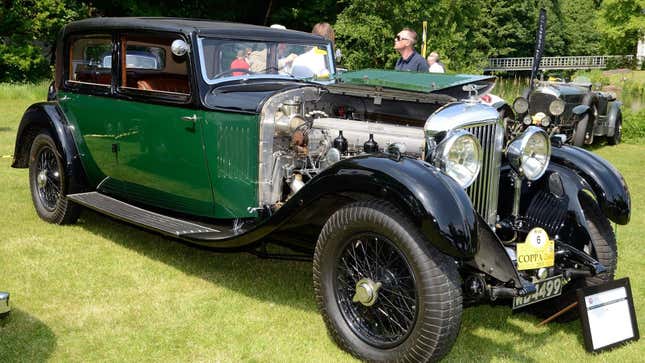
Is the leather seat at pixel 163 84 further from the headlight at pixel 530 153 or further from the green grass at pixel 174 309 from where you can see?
the headlight at pixel 530 153

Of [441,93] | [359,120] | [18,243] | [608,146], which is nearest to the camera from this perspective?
[441,93]

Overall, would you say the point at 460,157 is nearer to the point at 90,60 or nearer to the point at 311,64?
the point at 311,64

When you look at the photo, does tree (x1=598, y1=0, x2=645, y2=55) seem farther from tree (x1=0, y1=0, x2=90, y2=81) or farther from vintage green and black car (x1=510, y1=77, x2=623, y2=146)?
tree (x1=0, y1=0, x2=90, y2=81)

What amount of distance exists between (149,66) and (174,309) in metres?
1.95

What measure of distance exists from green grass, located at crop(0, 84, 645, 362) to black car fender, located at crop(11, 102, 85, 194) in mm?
512

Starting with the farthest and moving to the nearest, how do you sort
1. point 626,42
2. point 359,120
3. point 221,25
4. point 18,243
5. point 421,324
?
point 626,42, point 18,243, point 221,25, point 359,120, point 421,324

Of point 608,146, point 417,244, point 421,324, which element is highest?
point 417,244

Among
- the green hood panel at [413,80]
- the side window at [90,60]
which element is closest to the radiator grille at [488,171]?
the green hood panel at [413,80]

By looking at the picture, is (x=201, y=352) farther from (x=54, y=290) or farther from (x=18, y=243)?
(x=18, y=243)

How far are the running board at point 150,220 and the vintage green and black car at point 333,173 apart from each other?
0.02m

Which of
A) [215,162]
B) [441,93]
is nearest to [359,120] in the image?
[441,93]

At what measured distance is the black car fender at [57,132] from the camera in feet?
17.5

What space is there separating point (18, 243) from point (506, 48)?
51.3m

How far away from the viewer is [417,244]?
3088mm
